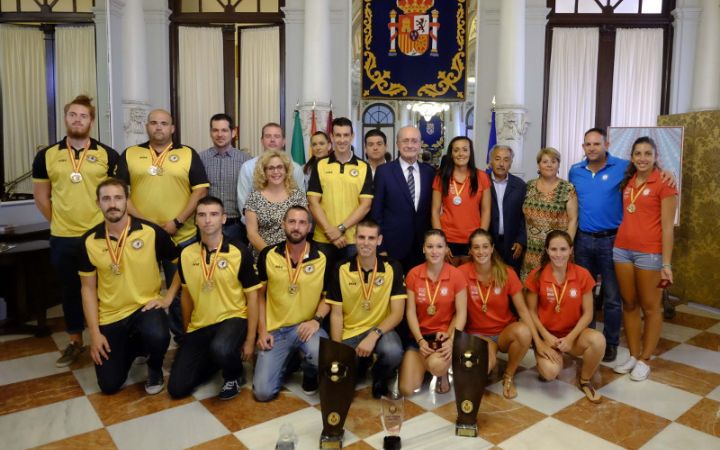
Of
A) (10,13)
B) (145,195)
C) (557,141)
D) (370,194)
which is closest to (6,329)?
(145,195)

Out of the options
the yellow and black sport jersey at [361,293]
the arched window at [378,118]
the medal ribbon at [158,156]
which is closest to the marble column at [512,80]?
the arched window at [378,118]

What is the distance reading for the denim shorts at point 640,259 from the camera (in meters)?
3.24

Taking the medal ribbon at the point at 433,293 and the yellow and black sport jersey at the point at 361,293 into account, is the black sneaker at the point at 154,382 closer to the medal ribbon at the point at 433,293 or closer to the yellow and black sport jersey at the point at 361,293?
the yellow and black sport jersey at the point at 361,293

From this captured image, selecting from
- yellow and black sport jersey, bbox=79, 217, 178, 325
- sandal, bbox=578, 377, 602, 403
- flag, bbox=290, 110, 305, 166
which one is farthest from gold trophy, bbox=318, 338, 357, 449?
flag, bbox=290, 110, 305, 166

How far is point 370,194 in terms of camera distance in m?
3.45

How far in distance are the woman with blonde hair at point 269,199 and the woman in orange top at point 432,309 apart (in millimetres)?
870

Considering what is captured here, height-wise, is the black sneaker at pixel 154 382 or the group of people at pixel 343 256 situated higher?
the group of people at pixel 343 256

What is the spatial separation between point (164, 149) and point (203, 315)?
1.11m

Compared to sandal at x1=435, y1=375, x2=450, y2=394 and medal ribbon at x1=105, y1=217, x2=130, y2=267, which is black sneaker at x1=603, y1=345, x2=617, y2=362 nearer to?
sandal at x1=435, y1=375, x2=450, y2=394

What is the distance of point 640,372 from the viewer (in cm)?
322

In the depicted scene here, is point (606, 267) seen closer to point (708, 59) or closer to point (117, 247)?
point (117, 247)

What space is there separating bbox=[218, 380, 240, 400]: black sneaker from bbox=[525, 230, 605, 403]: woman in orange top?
1664 mm

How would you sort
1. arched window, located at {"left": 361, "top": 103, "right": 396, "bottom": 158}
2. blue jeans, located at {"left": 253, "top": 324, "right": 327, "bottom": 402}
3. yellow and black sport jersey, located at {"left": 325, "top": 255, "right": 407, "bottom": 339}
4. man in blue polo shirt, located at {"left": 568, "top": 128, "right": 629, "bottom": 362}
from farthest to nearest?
arched window, located at {"left": 361, "top": 103, "right": 396, "bottom": 158}, man in blue polo shirt, located at {"left": 568, "top": 128, "right": 629, "bottom": 362}, yellow and black sport jersey, located at {"left": 325, "top": 255, "right": 407, "bottom": 339}, blue jeans, located at {"left": 253, "top": 324, "right": 327, "bottom": 402}

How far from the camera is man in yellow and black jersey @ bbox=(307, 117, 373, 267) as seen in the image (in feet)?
11.2
